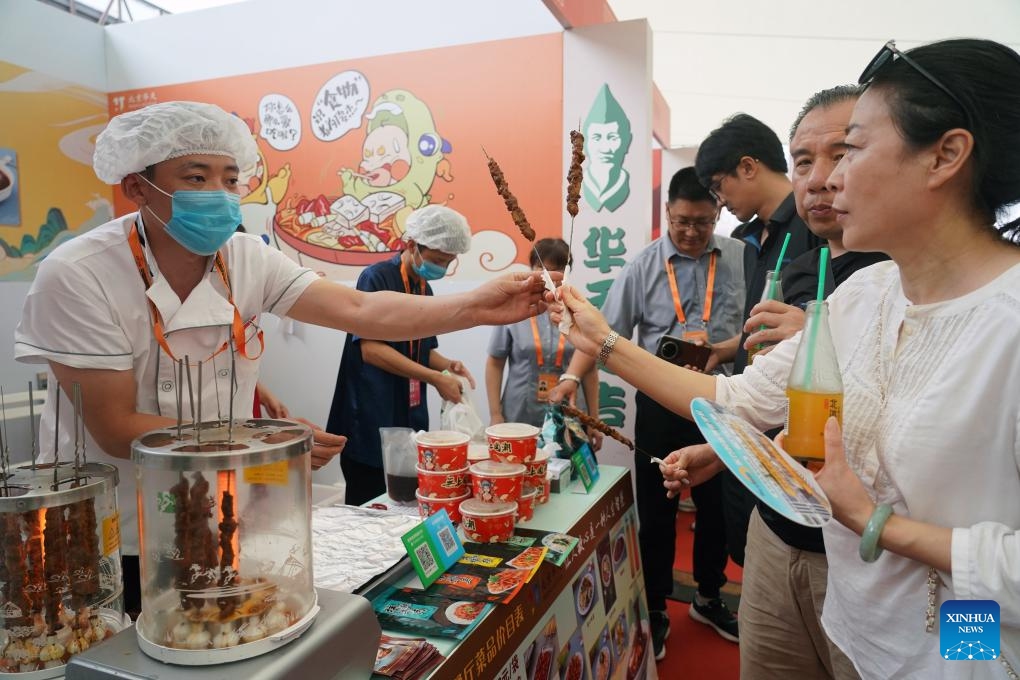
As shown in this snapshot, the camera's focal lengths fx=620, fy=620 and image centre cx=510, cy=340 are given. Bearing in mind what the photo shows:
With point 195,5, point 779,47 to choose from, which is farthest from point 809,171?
point 195,5

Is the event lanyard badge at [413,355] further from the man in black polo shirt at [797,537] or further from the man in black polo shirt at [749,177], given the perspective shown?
the man in black polo shirt at [797,537]

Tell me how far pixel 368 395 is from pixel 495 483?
177 centimetres

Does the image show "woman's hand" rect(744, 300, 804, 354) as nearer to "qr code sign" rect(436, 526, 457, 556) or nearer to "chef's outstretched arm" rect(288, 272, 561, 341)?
"chef's outstretched arm" rect(288, 272, 561, 341)

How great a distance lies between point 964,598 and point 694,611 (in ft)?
9.97

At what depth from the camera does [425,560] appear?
152cm

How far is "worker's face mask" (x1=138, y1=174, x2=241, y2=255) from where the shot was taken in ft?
5.46

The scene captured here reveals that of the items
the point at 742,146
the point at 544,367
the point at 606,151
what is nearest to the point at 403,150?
the point at 606,151

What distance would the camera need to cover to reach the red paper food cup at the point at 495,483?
5.97 feet

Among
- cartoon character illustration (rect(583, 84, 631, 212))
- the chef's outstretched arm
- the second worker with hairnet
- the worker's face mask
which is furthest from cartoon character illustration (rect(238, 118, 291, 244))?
the worker's face mask

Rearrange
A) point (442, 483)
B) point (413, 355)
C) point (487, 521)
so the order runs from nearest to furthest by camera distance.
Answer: point (487, 521) < point (442, 483) < point (413, 355)

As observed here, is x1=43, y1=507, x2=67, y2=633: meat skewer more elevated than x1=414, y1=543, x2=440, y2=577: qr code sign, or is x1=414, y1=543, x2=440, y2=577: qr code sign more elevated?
x1=43, y1=507, x2=67, y2=633: meat skewer

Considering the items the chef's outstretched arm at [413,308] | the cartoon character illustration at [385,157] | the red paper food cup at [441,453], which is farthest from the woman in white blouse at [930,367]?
the cartoon character illustration at [385,157]

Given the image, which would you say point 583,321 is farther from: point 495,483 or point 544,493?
point 544,493

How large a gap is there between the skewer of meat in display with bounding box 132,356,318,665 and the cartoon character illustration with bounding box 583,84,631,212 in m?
3.72
